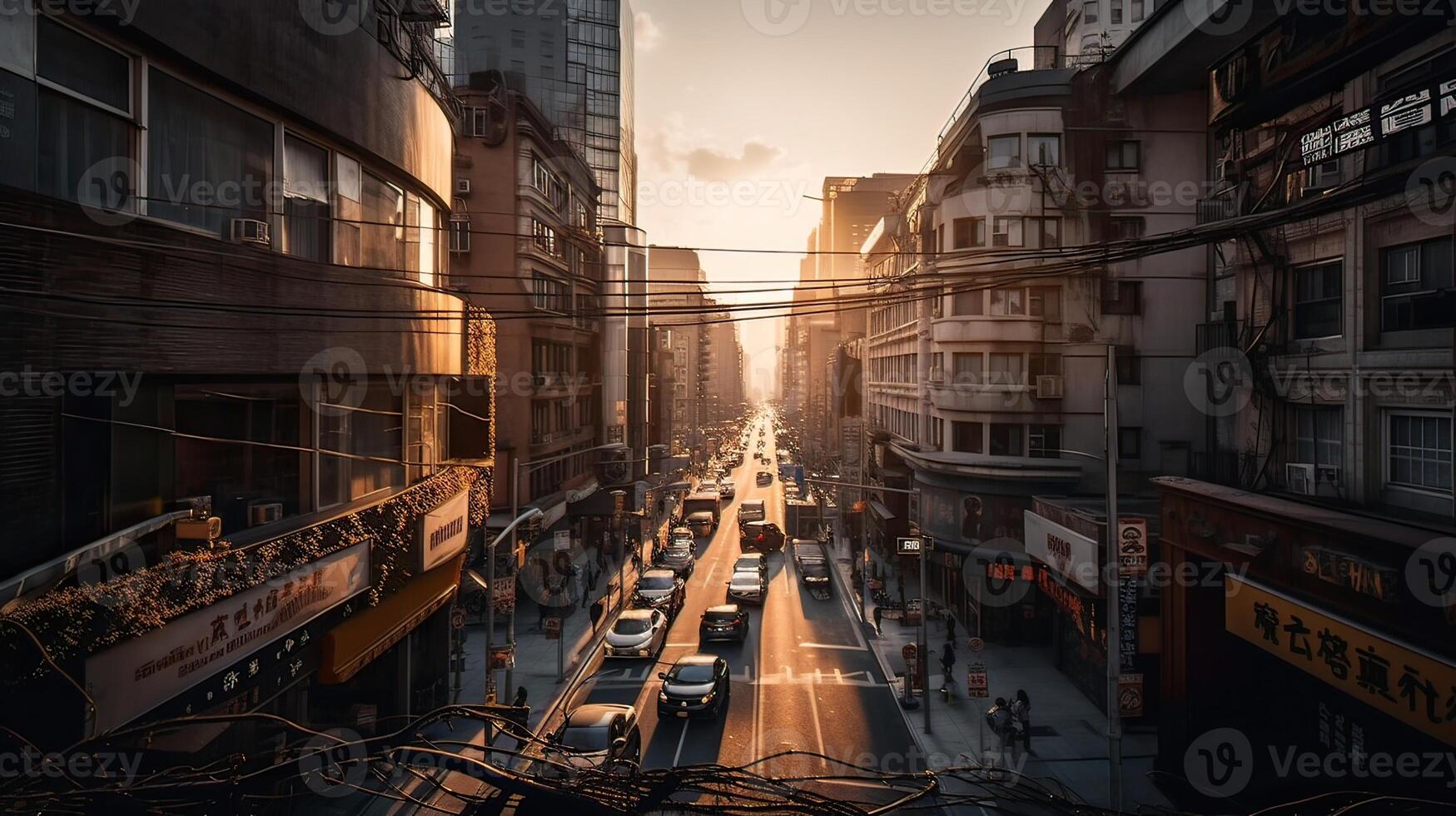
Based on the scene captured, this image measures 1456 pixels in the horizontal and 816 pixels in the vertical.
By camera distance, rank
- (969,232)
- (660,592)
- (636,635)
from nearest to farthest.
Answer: (636,635)
(969,232)
(660,592)

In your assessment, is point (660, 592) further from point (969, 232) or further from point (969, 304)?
point (969, 232)

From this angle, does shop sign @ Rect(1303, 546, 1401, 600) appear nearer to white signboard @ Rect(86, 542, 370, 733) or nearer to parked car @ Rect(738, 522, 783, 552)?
white signboard @ Rect(86, 542, 370, 733)

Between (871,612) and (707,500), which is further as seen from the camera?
(707,500)

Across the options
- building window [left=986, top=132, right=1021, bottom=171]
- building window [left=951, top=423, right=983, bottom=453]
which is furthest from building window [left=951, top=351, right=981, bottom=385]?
building window [left=986, top=132, right=1021, bottom=171]

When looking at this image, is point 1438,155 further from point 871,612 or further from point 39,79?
point 871,612

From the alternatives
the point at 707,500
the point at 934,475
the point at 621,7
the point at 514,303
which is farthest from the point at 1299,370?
the point at 621,7

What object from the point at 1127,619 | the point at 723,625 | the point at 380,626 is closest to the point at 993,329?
the point at 1127,619
